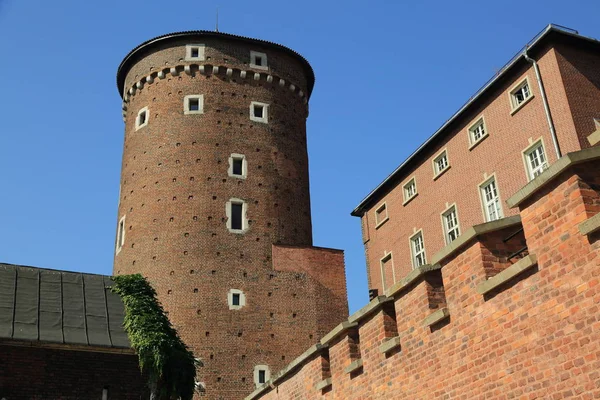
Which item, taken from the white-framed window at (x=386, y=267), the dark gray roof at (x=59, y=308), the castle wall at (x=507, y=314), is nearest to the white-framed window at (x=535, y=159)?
the white-framed window at (x=386, y=267)

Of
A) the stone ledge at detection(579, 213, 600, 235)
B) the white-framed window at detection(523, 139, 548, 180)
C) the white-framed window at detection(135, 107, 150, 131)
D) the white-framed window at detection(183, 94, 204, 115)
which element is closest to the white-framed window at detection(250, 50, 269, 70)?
the white-framed window at detection(183, 94, 204, 115)

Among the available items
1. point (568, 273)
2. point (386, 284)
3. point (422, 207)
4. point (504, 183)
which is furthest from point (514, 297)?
point (386, 284)

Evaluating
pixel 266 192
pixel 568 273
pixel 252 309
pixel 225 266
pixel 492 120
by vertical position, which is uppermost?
pixel 266 192

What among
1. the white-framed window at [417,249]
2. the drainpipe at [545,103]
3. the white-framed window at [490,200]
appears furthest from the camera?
the white-framed window at [417,249]

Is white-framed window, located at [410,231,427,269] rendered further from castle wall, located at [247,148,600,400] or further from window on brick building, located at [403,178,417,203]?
castle wall, located at [247,148,600,400]

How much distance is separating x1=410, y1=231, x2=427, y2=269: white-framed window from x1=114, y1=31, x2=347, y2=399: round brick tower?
4.66 meters

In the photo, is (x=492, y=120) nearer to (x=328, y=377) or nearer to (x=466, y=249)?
(x=328, y=377)

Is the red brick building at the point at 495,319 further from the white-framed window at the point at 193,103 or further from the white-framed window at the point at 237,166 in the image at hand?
the white-framed window at the point at 193,103

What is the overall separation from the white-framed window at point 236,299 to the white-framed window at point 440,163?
898 centimetres

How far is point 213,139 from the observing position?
97.0 feet

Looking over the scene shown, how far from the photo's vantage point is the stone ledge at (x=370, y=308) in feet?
29.4

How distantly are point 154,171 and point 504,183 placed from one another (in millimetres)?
15523

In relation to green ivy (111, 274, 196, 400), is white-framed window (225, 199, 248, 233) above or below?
above

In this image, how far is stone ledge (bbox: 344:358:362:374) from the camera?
9719mm
